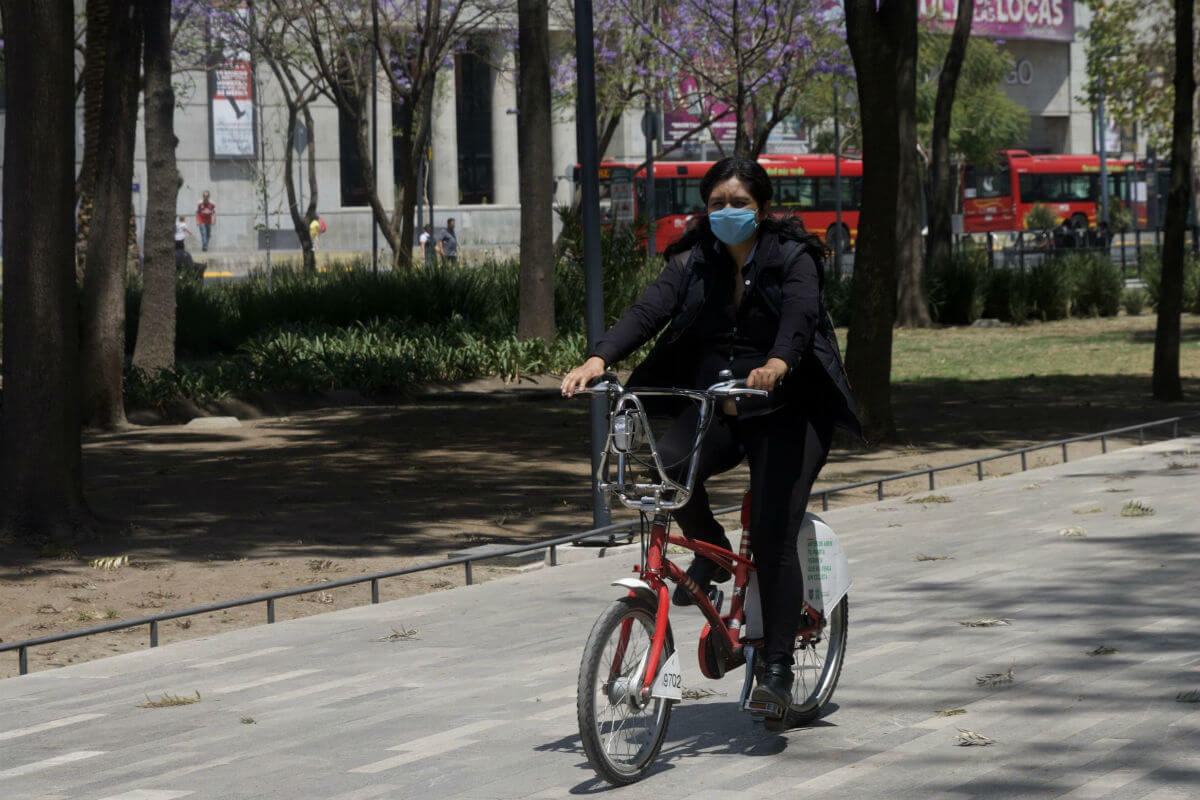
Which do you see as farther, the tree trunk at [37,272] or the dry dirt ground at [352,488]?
the tree trunk at [37,272]

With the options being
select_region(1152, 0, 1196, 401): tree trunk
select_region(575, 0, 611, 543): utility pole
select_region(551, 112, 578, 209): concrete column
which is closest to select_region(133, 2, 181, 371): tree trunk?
select_region(575, 0, 611, 543): utility pole

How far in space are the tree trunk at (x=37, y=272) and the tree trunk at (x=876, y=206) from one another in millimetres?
6652

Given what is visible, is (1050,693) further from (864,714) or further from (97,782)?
(97,782)

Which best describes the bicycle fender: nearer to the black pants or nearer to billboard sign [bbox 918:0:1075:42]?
the black pants

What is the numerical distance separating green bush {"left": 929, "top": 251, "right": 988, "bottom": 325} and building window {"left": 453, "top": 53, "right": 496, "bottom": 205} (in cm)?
3641

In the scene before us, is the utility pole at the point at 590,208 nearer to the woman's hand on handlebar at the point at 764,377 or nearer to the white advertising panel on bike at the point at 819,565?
the white advertising panel on bike at the point at 819,565

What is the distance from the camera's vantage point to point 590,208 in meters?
10.6

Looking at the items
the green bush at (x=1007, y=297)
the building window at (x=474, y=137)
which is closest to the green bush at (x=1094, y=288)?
the green bush at (x=1007, y=297)

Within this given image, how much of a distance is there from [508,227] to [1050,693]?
5786cm

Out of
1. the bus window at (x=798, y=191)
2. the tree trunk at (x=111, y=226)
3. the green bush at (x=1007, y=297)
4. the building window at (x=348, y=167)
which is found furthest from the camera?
the building window at (x=348, y=167)

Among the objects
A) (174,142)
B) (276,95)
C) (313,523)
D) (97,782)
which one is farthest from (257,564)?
(276,95)

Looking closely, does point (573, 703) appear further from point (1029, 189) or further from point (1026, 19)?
point (1026, 19)

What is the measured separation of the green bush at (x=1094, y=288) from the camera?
110 ft

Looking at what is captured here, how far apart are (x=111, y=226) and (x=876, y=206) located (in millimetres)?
6856
